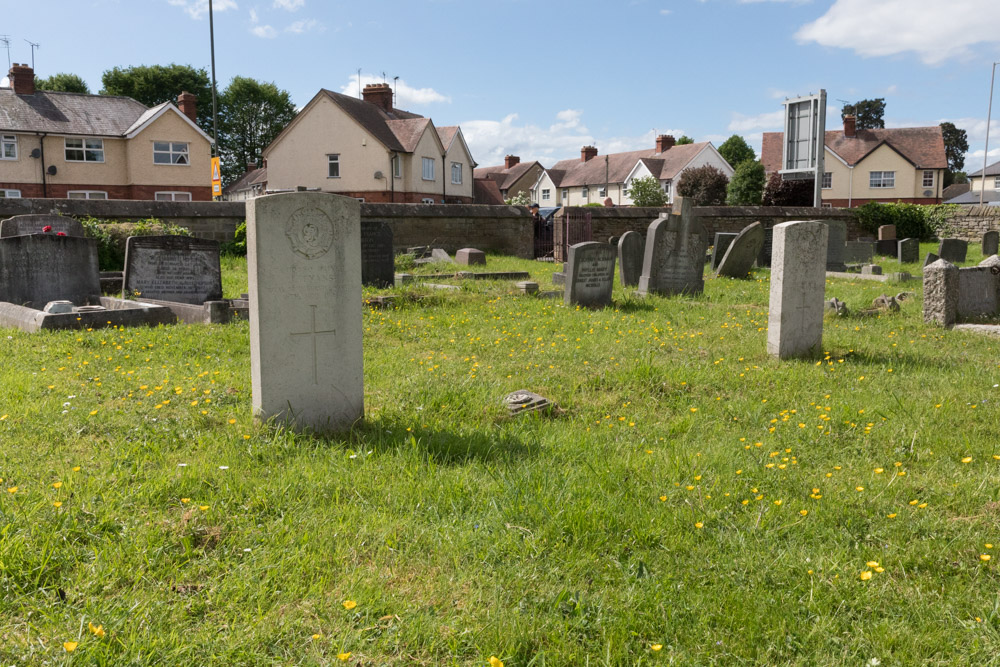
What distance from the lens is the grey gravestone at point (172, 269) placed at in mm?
10781

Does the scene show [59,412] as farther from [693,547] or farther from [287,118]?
[287,118]

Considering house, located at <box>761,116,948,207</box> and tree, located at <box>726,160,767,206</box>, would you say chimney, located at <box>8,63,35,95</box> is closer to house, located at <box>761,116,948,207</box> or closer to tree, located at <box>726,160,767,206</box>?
tree, located at <box>726,160,767,206</box>

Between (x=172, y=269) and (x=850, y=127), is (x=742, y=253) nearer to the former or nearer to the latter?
(x=172, y=269)

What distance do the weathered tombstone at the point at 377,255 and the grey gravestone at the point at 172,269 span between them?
109 inches

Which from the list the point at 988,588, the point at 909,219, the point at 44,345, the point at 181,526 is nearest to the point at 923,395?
the point at 988,588

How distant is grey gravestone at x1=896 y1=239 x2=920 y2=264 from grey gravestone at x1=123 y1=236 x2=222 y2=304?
19167 millimetres

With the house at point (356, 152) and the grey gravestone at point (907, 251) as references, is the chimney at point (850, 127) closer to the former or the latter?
the house at point (356, 152)

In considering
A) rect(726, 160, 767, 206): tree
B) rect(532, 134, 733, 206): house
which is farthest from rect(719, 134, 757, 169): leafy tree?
rect(726, 160, 767, 206): tree

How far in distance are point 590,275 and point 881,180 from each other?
5050cm

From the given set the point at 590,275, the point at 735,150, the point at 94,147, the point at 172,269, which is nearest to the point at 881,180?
the point at 735,150

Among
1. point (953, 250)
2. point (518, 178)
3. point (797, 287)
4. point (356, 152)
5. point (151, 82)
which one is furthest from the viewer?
point (518, 178)

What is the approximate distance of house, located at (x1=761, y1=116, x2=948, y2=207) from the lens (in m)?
52.4

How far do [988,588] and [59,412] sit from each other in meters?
5.21

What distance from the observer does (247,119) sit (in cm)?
5700
